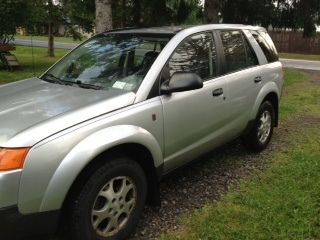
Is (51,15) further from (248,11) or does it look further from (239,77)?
(239,77)

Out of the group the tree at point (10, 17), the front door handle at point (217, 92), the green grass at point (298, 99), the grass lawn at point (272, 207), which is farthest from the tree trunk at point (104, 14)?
the tree at point (10, 17)

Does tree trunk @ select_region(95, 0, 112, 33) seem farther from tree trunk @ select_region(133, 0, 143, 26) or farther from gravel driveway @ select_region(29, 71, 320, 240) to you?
tree trunk @ select_region(133, 0, 143, 26)

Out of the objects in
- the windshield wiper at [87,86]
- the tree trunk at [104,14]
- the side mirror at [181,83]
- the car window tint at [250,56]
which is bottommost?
the windshield wiper at [87,86]

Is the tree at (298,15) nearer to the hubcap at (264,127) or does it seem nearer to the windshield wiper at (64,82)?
the hubcap at (264,127)

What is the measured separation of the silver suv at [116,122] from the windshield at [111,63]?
0.04 ft

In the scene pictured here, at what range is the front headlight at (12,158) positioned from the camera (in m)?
2.92

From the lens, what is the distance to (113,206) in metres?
3.54

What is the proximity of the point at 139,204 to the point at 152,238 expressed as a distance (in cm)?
32

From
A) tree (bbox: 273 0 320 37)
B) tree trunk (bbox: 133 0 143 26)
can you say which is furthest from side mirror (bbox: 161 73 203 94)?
tree (bbox: 273 0 320 37)

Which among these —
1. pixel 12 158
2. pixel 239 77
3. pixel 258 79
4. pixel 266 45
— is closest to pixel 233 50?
pixel 239 77

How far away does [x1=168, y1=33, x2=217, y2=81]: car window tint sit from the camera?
4.33 metres

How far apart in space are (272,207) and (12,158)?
8.32ft

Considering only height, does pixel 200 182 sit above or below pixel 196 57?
below

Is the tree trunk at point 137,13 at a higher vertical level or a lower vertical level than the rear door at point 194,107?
higher
